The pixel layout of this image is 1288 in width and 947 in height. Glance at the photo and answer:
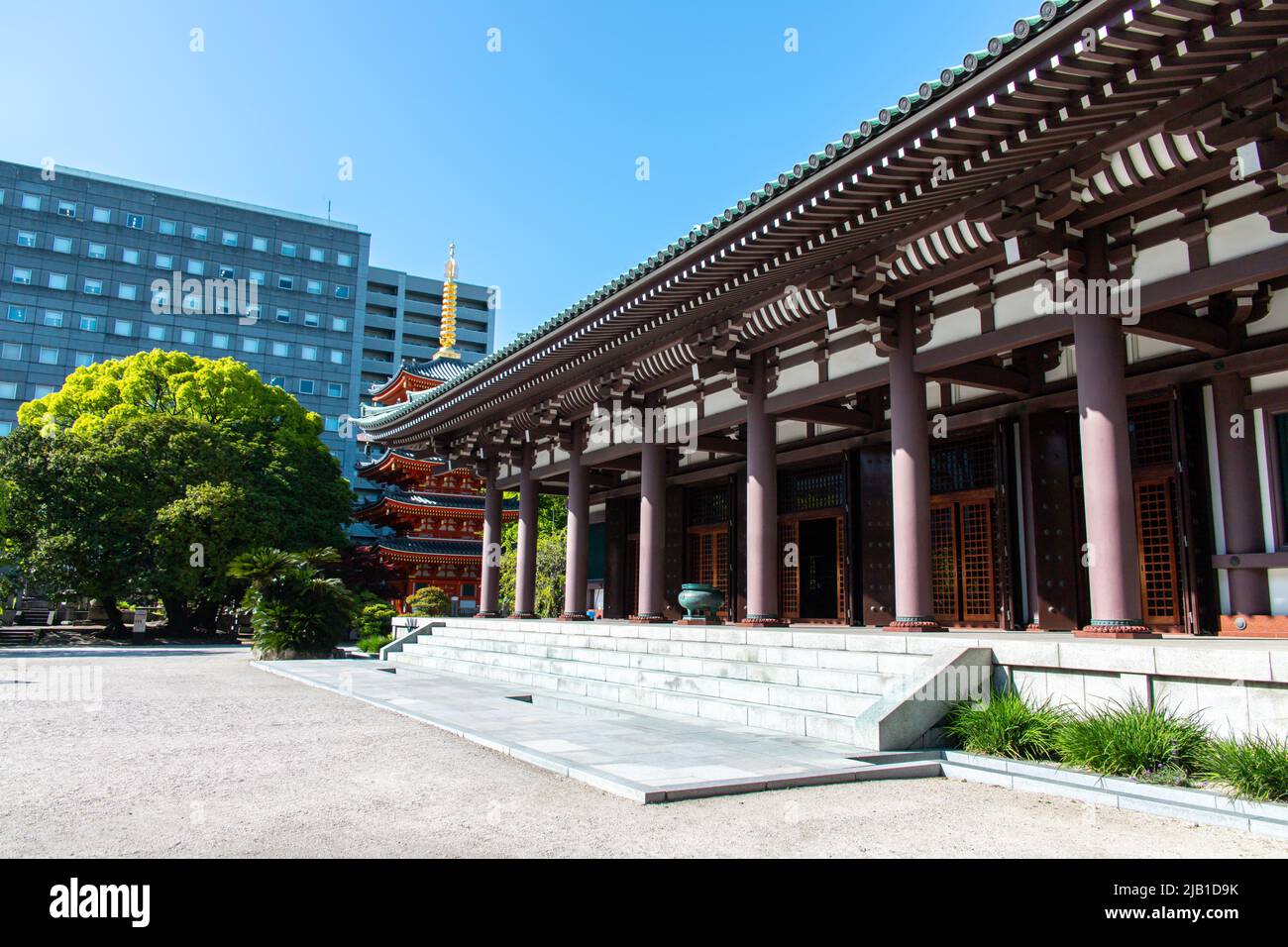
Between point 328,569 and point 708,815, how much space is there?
112 ft

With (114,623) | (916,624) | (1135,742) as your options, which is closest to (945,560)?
(916,624)

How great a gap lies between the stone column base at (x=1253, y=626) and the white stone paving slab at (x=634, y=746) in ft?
16.3

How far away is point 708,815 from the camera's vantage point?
5.47m

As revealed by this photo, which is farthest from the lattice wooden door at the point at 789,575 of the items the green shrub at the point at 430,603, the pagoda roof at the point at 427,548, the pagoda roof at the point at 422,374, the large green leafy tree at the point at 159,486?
the pagoda roof at the point at 422,374

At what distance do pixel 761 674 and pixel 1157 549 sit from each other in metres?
5.45

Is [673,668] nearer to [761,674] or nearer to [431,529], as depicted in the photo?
[761,674]

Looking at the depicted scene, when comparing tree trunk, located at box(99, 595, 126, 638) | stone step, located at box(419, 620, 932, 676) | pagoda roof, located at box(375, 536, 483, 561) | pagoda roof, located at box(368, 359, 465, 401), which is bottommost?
→ tree trunk, located at box(99, 595, 126, 638)

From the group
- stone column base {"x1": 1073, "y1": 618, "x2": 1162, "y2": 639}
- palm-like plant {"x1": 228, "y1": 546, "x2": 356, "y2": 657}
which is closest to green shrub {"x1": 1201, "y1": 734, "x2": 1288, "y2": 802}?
stone column base {"x1": 1073, "y1": 618, "x2": 1162, "y2": 639}

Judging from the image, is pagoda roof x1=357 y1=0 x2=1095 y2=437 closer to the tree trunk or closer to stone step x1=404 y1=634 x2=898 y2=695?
stone step x1=404 y1=634 x2=898 y2=695

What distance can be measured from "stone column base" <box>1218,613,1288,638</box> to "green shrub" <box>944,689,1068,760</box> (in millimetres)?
3643

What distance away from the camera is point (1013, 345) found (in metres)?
9.30

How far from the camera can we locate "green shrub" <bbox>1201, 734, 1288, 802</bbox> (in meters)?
5.44

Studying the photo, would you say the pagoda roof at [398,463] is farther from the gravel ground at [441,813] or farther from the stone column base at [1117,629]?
the stone column base at [1117,629]
